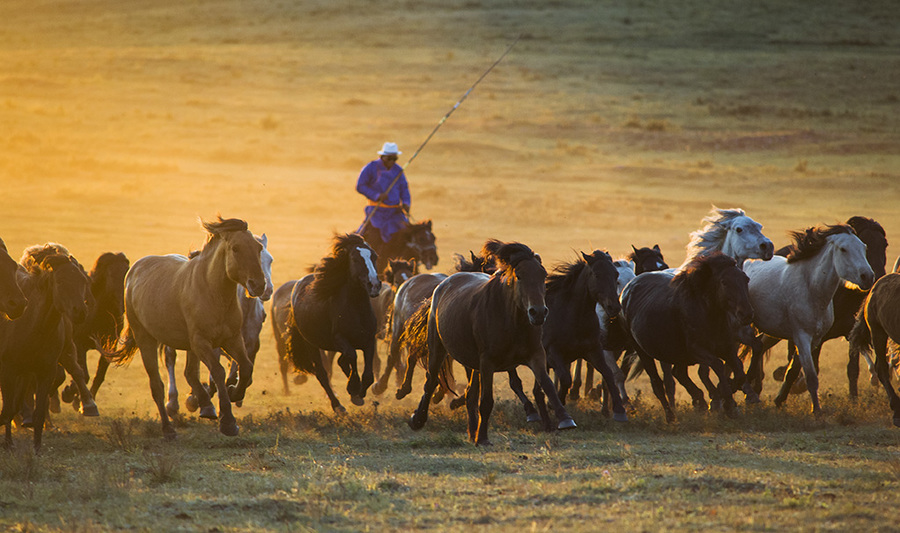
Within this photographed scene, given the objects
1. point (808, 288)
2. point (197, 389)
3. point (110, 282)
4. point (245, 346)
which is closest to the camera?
Result: point (197, 389)

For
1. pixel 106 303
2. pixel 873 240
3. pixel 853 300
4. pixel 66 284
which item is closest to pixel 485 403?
pixel 66 284

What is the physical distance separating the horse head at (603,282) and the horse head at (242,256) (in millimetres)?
2868

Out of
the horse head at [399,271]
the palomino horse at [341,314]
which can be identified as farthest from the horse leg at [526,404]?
the horse head at [399,271]

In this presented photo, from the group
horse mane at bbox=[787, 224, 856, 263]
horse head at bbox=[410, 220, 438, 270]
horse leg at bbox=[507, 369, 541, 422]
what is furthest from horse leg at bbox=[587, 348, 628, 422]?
horse head at bbox=[410, 220, 438, 270]

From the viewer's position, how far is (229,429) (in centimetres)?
937

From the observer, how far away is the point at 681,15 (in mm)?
75625

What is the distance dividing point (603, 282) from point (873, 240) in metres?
3.59

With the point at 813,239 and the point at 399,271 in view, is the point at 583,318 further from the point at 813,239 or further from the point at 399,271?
the point at 399,271

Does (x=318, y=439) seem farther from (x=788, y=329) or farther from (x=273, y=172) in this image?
(x=273, y=172)

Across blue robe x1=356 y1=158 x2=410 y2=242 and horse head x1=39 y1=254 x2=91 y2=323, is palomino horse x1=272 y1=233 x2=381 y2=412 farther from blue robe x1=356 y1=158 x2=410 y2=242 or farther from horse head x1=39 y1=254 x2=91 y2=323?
blue robe x1=356 y1=158 x2=410 y2=242

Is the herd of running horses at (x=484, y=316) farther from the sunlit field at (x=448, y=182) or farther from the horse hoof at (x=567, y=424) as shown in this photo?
the sunlit field at (x=448, y=182)

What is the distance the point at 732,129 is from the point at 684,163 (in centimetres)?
761

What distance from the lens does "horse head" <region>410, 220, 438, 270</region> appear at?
1551 cm

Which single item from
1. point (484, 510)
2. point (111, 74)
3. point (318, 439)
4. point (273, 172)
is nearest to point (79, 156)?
point (273, 172)
